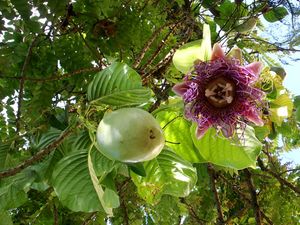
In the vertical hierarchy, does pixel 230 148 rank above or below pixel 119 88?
below

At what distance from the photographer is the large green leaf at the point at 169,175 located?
3.50 ft

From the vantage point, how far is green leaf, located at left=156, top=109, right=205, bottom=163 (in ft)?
3.56

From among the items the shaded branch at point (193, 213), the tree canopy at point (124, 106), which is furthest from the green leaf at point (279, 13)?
the shaded branch at point (193, 213)

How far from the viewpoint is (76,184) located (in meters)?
1.04

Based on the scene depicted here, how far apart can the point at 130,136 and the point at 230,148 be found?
26 cm

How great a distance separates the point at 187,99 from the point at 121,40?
0.63m

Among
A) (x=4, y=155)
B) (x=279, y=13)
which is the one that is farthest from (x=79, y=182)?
(x=279, y=13)

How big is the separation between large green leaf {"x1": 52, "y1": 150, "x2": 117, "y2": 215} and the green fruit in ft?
0.48

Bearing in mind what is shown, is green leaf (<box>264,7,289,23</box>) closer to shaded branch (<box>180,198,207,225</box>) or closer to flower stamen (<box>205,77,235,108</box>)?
shaded branch (<box>180,198,207,225</box>)

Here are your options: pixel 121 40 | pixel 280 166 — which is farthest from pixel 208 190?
pixel 121 40

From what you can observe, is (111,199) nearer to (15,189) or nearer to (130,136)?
(130,136)

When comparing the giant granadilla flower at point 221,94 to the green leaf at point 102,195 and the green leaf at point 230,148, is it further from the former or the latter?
the green leaf at point 102,195

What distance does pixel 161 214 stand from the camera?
1788 millimetres

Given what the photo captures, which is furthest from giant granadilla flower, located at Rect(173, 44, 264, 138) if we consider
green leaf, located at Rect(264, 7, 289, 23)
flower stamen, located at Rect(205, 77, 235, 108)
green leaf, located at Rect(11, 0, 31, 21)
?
green leaf, located at Rect(264, 7, 289, 23)
